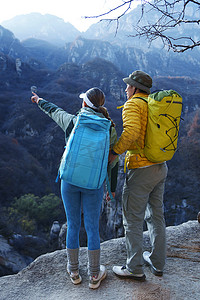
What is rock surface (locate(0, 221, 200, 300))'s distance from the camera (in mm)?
1472

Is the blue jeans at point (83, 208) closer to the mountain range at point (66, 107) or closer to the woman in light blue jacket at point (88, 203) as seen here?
the woman in light blue jacket at point (88, 203)

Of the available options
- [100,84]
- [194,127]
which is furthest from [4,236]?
[100,84]

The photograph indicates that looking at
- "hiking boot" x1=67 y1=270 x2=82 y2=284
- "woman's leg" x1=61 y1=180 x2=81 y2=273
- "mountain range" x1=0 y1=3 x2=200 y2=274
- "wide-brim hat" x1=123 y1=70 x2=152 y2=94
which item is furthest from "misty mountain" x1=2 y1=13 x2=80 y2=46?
"hiking boot" x1=67 y1=270 x2=82 y2=284

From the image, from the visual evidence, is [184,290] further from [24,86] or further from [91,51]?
[91,51]

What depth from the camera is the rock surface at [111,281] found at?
1472 millimetres

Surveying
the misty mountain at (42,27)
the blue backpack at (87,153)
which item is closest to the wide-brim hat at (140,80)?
the blue backpack at (87,153)

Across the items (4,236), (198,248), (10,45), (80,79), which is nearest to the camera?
(198,248)

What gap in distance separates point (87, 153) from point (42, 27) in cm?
11898

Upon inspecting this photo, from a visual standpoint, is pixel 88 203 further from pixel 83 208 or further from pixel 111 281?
pixel 111 281

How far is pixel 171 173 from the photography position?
20953 millimetres

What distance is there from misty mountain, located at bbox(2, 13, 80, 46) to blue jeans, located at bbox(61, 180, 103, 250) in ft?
341

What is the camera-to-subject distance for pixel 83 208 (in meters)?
1.44

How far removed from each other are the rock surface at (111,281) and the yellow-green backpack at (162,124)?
2.90 feet

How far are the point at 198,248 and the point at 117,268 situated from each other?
99cm
